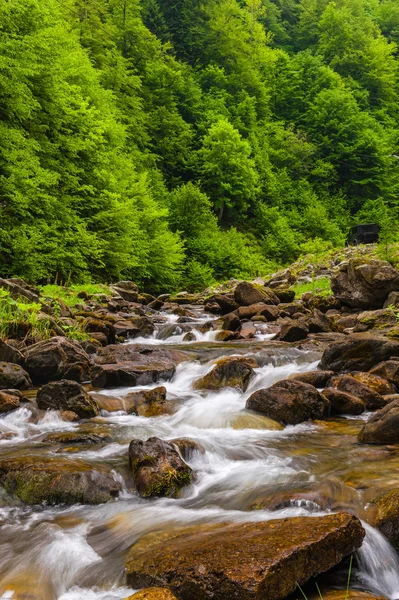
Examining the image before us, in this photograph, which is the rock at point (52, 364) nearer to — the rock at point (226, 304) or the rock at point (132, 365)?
the rock at point (132, 365)

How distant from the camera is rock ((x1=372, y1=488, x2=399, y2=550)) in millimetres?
3166

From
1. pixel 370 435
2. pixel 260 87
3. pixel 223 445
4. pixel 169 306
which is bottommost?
pixel 169 306

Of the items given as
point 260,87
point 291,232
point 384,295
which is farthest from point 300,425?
point 260,87

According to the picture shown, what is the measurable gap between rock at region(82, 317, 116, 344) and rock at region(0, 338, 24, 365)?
3.08 meters

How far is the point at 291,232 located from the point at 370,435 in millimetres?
33119

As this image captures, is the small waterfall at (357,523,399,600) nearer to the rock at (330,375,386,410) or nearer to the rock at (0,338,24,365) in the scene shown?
the rock at (330,375,386,410)

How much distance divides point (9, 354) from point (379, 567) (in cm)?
640

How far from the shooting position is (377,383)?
6703 millimetres

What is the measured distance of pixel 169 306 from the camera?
61.3ft

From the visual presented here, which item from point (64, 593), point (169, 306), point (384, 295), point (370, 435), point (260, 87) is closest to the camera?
point (64, 593)

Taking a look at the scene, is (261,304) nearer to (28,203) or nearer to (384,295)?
(384,295)

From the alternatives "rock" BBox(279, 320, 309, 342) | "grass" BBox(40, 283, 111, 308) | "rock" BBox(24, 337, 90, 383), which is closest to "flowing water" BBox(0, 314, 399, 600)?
"rock" BBox(24, 337, 90, 383)

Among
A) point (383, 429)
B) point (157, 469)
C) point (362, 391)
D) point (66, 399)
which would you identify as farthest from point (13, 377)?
point (383, 429)

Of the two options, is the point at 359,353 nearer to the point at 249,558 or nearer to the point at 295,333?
the point at 295,333
